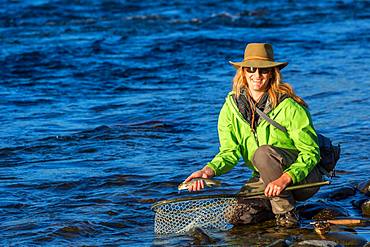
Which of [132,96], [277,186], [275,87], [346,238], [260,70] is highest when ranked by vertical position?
[260,70]

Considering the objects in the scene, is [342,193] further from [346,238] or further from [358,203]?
[346,238]

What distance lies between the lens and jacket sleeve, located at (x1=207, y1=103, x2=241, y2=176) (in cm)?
641

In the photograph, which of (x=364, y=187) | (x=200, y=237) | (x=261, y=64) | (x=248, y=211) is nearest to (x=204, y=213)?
(x=200, y=237)

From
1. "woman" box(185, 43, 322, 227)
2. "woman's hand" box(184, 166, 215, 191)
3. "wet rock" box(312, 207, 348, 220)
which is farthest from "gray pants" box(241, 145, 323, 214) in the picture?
"woman's hand" box(184, 166, 215, 191)

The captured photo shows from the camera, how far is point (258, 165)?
6.36m

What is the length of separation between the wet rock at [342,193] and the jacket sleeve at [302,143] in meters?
1.05

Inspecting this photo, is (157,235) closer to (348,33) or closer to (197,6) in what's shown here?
(348,33)

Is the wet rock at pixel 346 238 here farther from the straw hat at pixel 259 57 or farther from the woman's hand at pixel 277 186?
the straw hat at pixel 259 57

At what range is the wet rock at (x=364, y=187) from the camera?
23.9 feet

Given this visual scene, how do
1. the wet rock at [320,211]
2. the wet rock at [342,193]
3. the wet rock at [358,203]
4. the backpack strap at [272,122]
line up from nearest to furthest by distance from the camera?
the backpack strap at [272,122], the wet rock at [320,211], the wet rock at [358,203], the wet rock at [342,193]

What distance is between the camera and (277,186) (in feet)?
20.2

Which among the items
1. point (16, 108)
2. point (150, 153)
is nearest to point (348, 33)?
point (16, 108)

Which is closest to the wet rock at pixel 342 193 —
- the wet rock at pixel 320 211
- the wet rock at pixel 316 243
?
the wet rock at pixel 320 211

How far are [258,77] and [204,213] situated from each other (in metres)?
1.02
